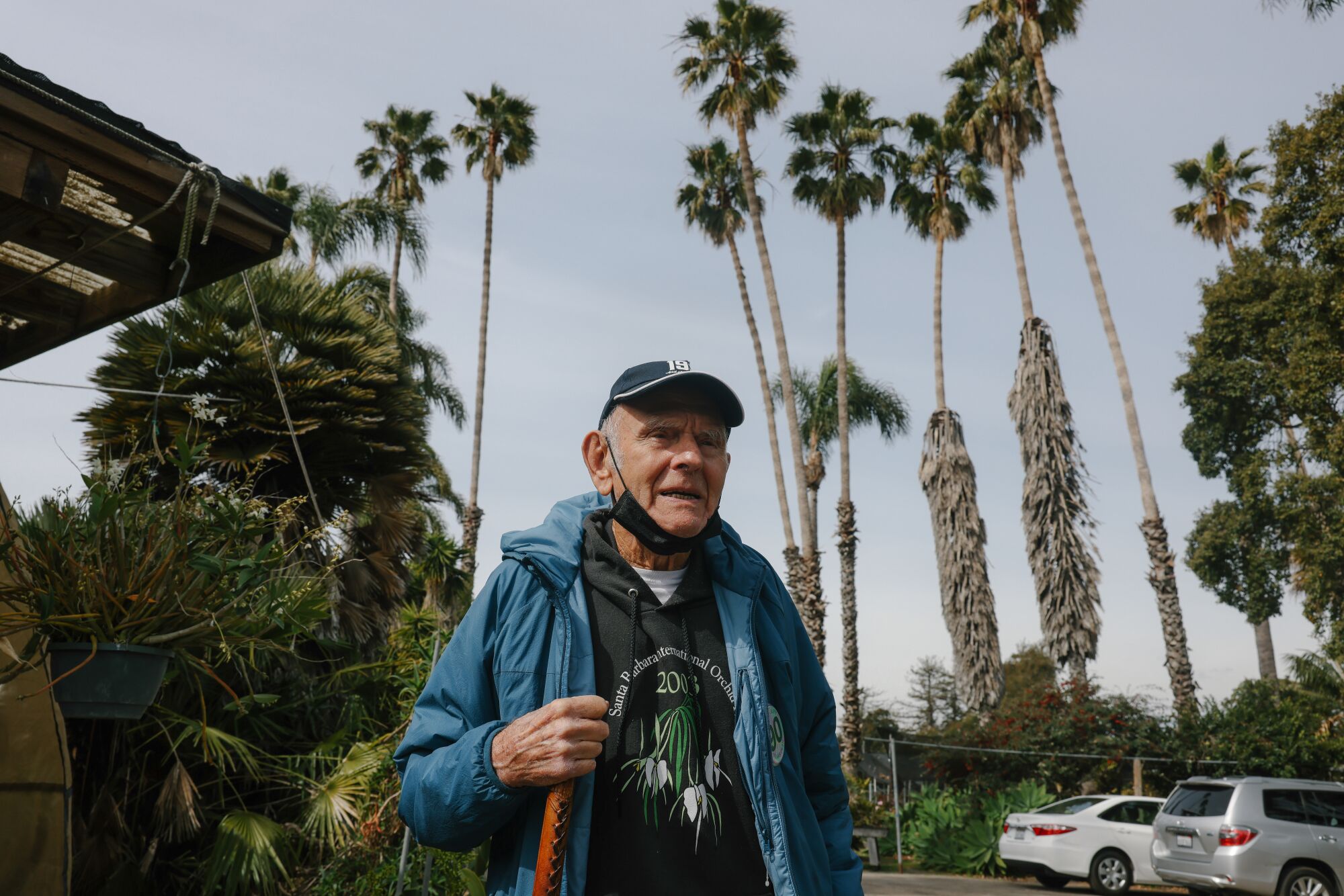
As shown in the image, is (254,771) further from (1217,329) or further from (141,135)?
(1217,329)

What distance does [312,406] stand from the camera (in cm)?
970

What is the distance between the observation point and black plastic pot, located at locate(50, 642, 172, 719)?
10.3ft

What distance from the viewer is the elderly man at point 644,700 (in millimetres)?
1905

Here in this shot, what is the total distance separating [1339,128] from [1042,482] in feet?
30.0

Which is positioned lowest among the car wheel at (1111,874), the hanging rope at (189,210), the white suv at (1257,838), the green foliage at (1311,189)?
the car wheel at (1111,874)

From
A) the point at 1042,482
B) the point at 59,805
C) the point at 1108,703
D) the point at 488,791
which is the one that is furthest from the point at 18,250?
the point at 1042,482

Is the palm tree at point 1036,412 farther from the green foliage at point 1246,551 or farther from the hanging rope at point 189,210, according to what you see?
the hanging rope at point 189,210

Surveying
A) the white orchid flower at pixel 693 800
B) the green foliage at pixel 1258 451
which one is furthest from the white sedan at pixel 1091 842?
the white orchid flower at pixel 693 800

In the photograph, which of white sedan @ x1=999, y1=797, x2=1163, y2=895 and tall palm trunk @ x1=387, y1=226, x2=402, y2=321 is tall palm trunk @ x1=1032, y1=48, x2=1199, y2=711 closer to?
white sedan @ x1=999, y1=797, x2=1163, y2=895

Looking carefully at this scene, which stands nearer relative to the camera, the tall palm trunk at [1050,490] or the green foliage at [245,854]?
the green foliage at [245,854]

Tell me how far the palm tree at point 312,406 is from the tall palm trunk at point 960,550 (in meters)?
18.2

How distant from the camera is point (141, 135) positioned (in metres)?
3.23

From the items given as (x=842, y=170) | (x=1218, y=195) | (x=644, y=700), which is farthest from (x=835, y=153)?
(x=644, y=700)

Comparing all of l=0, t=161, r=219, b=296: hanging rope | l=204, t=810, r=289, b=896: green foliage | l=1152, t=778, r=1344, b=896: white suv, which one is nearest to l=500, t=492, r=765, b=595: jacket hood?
l=0, t=161, r=219, b=296: hanging rope
